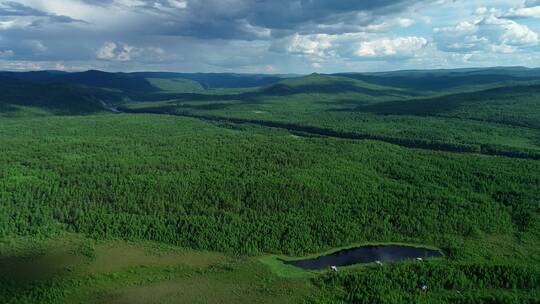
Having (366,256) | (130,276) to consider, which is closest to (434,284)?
(366,256)

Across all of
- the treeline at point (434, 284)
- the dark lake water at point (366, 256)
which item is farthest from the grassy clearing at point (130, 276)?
the dark lake water at point (366, 256)

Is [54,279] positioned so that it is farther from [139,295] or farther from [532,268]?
[532,268]

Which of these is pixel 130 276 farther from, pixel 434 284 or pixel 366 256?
pixel 434 284

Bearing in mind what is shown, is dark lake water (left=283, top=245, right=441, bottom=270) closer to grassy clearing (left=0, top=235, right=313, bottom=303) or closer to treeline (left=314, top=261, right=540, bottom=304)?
treeline (left=314, top=261, right=540, bottom=304)

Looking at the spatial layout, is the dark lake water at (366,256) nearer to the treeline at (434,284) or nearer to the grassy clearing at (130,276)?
the treeline at (434,284)

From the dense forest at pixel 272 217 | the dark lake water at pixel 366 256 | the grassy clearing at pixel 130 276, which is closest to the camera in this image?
the grassy clearing at pixel 130 276
